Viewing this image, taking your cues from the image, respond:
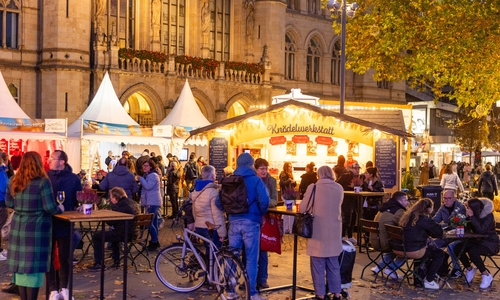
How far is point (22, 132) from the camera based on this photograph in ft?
65.4

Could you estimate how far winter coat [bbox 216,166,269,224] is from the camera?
852 centimetres

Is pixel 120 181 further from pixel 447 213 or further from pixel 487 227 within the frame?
pixel 487 227

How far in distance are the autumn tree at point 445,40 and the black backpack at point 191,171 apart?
6.13 meters

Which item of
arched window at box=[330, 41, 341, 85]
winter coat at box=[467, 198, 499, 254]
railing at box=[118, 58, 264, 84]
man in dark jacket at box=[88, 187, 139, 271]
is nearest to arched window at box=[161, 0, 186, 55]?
railing at box=[118, 58, 264, 84]

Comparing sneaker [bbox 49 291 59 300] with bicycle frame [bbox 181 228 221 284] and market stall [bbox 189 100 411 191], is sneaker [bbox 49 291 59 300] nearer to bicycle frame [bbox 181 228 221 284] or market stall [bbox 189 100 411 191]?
bicycle frame [bbox 181 228 221 284]

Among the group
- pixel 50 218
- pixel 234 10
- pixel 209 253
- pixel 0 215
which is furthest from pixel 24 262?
pixel 234 10

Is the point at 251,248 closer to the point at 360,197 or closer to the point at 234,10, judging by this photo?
the point at 360,197

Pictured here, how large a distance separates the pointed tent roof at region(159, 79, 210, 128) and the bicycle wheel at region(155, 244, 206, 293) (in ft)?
51.7

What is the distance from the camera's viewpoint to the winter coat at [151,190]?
509 inches

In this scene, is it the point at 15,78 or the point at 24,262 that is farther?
the point at 15,78

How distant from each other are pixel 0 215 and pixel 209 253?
3.96 m

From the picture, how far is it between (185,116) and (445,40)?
9.31m

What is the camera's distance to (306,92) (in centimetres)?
3941

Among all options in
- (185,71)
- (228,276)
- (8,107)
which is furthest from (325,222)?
(185,71)
